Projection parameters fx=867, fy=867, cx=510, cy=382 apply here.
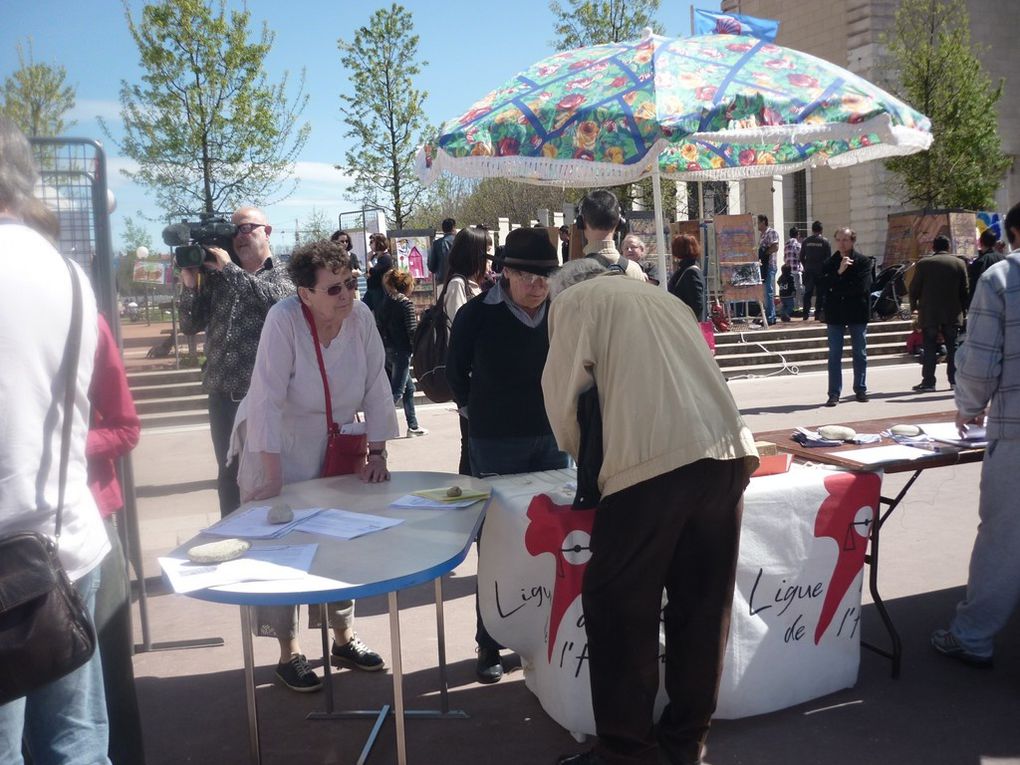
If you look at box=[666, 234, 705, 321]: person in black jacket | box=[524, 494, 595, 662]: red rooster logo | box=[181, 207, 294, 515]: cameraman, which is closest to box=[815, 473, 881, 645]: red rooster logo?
box=[524, 494, 595, 662]: red rooster logo

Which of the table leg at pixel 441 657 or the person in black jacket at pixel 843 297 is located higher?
the person in black jacket at pixel 843 297

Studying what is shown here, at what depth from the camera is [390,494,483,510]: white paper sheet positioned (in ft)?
9.76

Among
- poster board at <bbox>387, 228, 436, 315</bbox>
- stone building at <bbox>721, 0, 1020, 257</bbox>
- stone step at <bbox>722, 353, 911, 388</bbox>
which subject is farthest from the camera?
stone building at <bbox>721, 0, 1020, 257</bbox>

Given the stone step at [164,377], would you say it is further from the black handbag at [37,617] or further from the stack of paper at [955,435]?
the black handbag at [37,617]

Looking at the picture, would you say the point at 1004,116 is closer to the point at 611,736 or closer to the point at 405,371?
the point at 405,371

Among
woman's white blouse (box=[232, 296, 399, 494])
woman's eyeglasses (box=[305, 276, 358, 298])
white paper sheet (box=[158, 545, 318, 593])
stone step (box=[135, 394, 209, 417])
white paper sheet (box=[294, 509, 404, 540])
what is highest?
woman's eyeglasses (box=[305, 276, 358, 298])

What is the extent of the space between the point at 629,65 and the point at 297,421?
6.86ft

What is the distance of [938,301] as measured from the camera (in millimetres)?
10906

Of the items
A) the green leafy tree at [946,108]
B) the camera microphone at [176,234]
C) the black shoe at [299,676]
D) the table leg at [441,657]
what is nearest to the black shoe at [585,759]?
the table leg at [441,657]

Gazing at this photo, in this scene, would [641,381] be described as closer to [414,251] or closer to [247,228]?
[247,228]

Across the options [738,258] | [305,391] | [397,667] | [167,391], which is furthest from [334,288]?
[738,258]

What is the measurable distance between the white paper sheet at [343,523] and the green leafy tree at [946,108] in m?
22.0

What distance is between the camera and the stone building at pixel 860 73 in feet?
81.4

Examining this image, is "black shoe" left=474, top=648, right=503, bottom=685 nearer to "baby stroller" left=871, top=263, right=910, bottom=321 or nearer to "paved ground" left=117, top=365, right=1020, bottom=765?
"paved ground" left=117, top=365, right=1020, bottom=765
